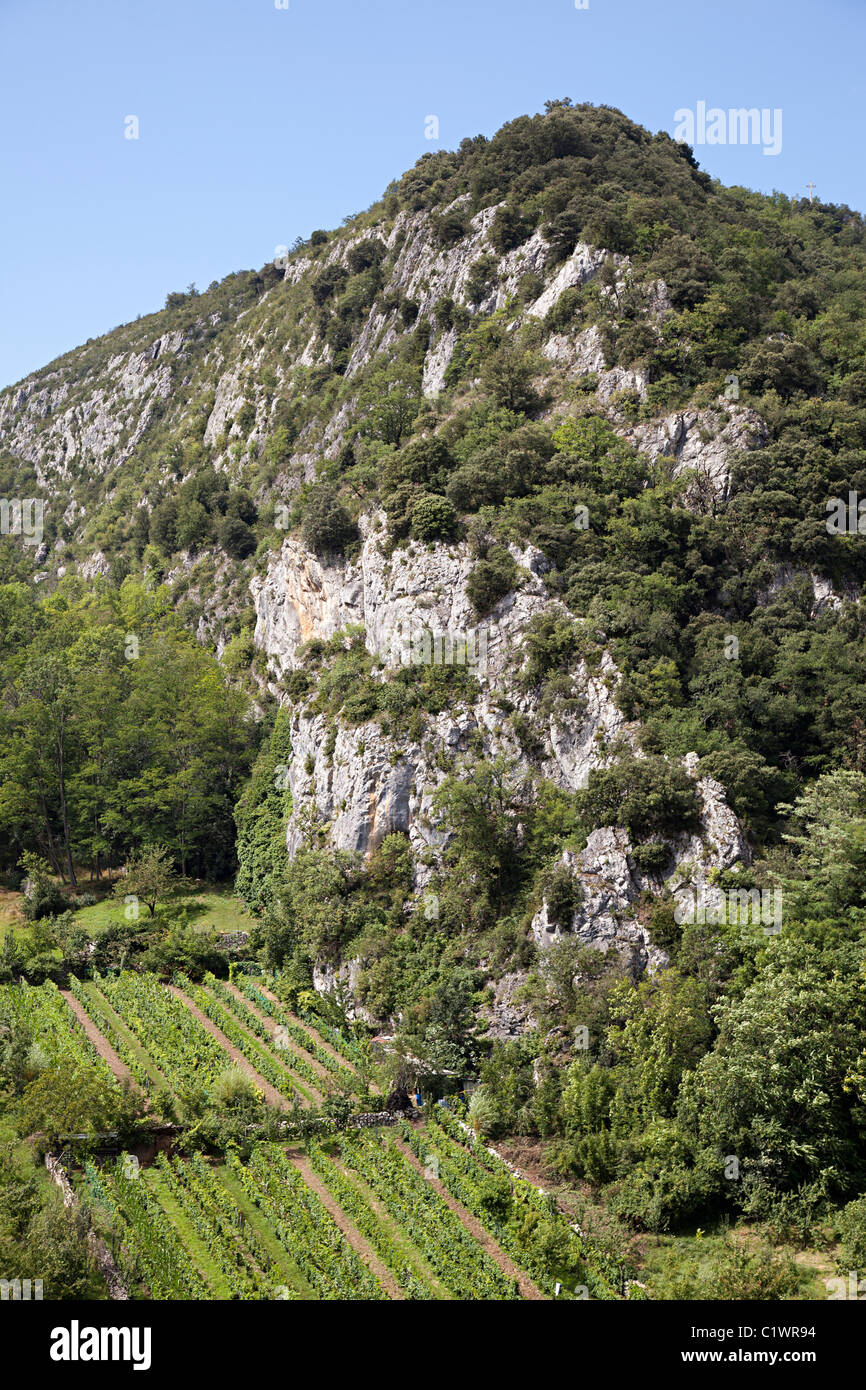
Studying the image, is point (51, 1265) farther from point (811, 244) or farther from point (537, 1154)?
point (811, 244)

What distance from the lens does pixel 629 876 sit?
32.8m

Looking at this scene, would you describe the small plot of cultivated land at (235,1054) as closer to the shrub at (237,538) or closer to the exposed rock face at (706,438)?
the exposed rock face at (706,438)

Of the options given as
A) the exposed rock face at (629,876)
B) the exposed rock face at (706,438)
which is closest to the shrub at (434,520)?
the exposed rock face at (706,438)

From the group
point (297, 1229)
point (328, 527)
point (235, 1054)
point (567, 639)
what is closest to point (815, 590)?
point (567, 639)

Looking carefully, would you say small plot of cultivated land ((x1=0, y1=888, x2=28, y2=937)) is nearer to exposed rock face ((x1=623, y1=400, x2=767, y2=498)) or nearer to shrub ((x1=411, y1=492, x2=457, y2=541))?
shrub ((x1=411, y1=492, x2=457, y2=541))

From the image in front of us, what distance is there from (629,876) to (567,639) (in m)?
11.5

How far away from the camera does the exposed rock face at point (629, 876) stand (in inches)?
1249

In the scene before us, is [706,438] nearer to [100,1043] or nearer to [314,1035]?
[314,1035]

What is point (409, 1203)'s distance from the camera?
26016 millimetres

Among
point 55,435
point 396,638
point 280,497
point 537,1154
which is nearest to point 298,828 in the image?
point 396,638

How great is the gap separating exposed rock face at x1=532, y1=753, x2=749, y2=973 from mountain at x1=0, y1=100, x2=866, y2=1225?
0.41 ft

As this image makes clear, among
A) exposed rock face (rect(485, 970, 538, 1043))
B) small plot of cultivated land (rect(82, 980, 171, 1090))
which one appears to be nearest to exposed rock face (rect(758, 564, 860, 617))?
exposed rock face (rect(485, 970, 538, 1043))

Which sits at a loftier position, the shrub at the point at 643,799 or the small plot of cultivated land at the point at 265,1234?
the shrub at the point at 643,799

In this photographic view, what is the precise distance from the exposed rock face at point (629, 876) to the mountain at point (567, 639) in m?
0.13
